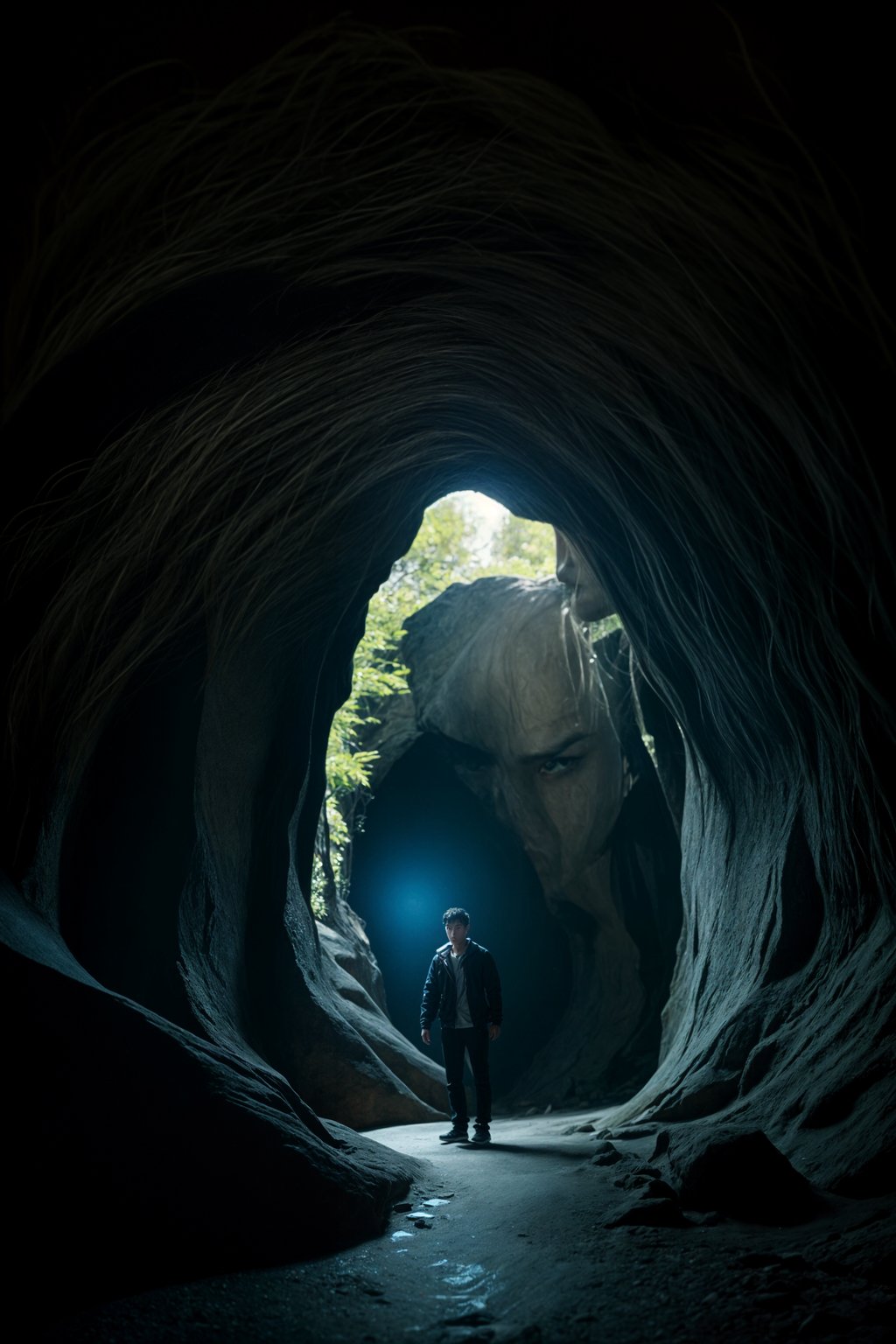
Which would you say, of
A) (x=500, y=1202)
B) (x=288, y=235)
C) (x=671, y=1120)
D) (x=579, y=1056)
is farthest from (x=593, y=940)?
(x=288, y=235)

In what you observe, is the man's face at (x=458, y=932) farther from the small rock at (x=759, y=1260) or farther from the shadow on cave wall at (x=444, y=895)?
the shadow on cave wall at (x=444, y=895)

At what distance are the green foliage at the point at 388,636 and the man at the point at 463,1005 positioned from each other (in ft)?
10.7

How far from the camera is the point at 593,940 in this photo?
12.5 metres

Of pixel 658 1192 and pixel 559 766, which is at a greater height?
pixel 559 766

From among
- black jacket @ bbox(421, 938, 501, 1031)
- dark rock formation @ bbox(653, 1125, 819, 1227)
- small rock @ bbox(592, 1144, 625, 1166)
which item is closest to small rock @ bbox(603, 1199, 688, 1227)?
dark rock formation @ bbox(653, 1125, 819, 1227)

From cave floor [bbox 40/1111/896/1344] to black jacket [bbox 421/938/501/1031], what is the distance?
277cm

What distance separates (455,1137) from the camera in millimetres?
5227

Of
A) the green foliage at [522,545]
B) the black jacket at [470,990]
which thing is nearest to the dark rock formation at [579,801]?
the black jacket at [470,990]

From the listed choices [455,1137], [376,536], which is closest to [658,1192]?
[455,1137]

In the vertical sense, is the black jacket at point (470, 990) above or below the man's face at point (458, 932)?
below

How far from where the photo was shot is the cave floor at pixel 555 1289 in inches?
66.9

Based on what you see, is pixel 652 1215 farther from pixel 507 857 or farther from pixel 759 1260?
pixel 507 857

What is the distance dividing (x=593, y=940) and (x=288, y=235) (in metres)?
11.7

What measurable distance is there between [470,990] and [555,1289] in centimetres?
366
